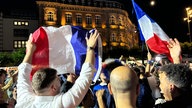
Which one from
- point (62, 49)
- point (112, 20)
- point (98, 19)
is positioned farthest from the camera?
point (112, 20)

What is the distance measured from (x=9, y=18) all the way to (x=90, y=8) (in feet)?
73.2

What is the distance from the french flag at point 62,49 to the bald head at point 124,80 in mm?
2068

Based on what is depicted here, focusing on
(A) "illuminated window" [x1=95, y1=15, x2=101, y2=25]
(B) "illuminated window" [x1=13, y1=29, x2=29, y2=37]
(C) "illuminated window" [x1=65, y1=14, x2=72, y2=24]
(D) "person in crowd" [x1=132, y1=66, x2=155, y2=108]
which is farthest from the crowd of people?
(A) "illuminated window" [x1=95, y1=15, x2=101, y2=25]

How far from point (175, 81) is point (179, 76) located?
73 millimetres

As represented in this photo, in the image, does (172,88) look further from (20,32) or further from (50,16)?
(50,16)

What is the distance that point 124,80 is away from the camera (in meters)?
2.64

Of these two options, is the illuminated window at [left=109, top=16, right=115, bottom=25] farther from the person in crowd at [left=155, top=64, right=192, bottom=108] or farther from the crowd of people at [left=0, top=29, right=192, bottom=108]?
the person in crowd at [left=155, top=64, right=192, bottom=108]

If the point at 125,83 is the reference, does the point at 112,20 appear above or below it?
above

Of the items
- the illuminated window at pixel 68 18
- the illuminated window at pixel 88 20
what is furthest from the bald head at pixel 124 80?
the illuminated window at pixel 88 20

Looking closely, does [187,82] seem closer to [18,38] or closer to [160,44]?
[160,44]

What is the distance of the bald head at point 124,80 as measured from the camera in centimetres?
262

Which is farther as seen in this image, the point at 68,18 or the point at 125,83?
the point at 68,18

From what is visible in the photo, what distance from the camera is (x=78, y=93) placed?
3.33 m

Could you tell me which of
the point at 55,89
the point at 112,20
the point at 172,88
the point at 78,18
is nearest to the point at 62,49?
the point at 55,89
